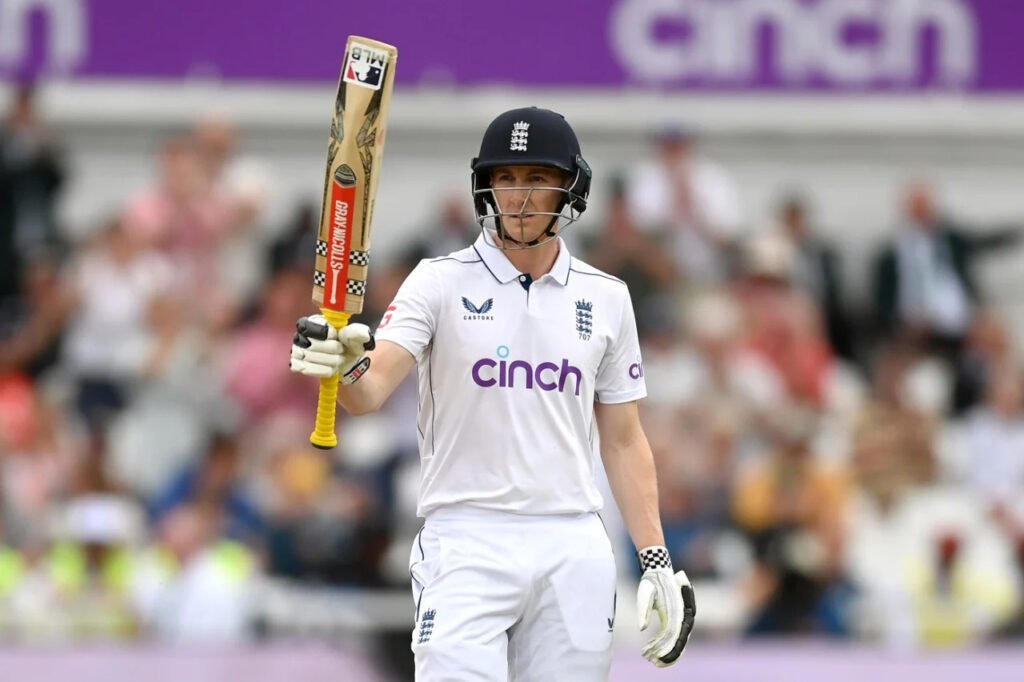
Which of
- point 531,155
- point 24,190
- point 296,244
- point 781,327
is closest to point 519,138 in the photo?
point 531,155

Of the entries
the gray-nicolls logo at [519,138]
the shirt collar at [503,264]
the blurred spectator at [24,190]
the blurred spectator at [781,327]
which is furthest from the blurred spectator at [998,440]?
the gray-nicolls logo at [519,138]

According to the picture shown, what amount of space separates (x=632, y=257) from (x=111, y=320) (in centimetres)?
301

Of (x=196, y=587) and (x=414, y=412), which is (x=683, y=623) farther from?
(x=414, y=412)

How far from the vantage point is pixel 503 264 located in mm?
5535

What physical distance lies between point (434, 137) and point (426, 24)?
0.74m

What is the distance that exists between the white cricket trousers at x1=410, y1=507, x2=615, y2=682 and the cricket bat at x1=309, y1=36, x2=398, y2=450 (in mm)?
504

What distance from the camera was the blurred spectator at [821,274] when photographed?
39.5ft

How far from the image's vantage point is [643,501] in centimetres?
Result: 566

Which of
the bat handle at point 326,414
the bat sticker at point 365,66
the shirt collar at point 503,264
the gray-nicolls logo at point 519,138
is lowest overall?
the bat handle at point 326,414

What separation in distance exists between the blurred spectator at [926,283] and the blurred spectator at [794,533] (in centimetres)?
152

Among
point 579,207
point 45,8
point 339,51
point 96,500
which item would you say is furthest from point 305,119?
point 579,207

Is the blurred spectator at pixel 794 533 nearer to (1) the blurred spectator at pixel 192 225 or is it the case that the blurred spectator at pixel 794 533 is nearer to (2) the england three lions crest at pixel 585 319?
(1) the blurred spectator at pixel 192 225

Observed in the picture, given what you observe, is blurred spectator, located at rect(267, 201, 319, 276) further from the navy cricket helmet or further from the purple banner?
the navy cricket helmet

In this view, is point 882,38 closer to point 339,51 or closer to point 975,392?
point 975,392
